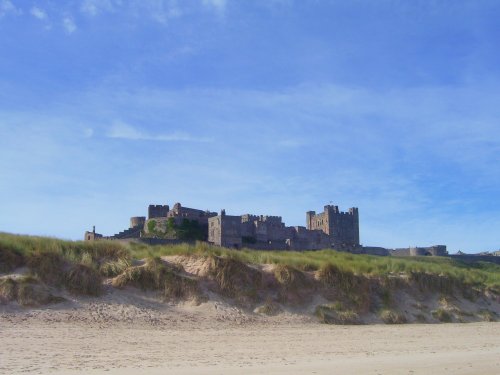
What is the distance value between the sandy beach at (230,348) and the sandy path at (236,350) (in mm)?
17

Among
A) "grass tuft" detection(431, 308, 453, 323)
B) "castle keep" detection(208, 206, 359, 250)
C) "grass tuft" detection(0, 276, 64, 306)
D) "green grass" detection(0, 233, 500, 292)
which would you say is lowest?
"grass tuft" detection(431, 308, 453, 323)

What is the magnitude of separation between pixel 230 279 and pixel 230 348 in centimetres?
544

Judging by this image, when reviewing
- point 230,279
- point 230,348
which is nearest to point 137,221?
point 230,279

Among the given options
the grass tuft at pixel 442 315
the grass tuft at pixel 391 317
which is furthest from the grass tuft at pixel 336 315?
the grass tuft at pixel 442 315

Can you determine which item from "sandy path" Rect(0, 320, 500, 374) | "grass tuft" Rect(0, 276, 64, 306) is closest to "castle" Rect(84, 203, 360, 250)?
"grass tuft" Rect(0, 276, 64, 306)

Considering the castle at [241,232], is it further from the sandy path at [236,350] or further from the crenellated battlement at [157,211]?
the sandy path at [236,350]

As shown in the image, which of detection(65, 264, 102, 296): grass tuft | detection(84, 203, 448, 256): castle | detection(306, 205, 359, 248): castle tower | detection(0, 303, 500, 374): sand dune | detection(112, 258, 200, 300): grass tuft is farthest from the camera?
detection(306, 205, 359, 248): castle tower

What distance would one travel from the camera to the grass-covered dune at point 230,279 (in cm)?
1504

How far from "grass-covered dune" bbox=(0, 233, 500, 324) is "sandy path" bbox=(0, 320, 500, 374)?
1.50m

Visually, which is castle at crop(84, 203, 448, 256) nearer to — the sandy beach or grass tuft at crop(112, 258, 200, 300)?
grass tuft at crop(112, 258, 200, 300)

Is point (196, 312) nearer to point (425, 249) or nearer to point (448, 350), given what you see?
point (448, 350)

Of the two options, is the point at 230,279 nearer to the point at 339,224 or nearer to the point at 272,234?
the point at 272,234

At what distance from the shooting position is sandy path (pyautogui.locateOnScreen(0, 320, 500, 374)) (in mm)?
9367

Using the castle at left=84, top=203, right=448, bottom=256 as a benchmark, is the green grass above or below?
below
